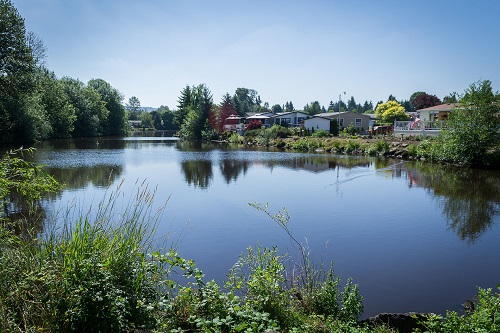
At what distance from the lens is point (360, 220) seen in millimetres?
12961

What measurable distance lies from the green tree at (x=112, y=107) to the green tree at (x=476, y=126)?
6411 cm

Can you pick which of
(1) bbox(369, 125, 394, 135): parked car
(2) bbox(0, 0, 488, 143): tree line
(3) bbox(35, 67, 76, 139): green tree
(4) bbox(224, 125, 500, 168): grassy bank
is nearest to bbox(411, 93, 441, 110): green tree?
(2) bbox(0, 0, 488, 143): tree line

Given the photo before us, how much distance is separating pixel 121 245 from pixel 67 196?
11747 millimetres

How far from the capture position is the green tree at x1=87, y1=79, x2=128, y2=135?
248 ft

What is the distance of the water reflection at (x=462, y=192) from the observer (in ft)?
41.5

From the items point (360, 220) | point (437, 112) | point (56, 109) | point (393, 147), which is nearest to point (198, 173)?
point (360, 220)

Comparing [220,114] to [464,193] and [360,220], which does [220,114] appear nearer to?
[464,193]

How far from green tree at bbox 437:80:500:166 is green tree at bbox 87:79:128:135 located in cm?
6411

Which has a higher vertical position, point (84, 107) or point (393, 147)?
point (84, 107)

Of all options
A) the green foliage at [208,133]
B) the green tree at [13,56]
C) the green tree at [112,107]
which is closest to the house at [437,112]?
the green foliage at [208,133]

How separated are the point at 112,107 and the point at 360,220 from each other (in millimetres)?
71565

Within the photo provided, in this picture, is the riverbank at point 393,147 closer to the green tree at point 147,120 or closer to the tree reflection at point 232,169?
the tree reflection at point 232,169

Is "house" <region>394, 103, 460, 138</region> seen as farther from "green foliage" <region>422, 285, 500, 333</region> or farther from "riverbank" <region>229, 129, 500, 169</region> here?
"green foliage" <region>422, 285, 500, 333</region>

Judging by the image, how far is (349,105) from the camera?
502ft
